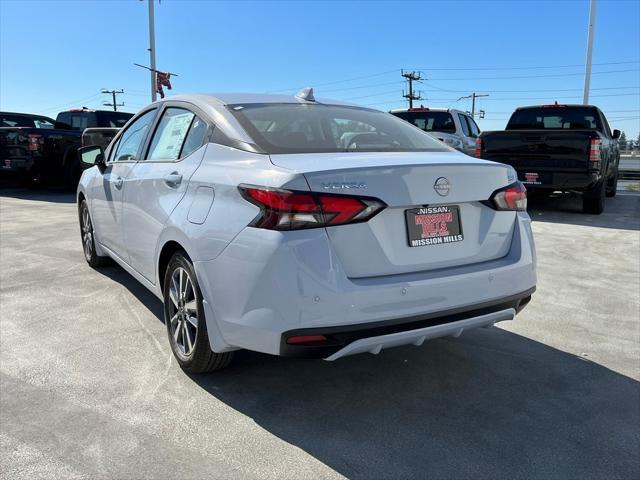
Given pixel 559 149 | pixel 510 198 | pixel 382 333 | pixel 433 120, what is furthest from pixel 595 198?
pixel 382 333

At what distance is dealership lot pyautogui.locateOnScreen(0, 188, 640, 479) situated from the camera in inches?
89.8

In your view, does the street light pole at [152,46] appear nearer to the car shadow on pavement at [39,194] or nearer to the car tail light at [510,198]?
the car shadow on pavement at [39,194]

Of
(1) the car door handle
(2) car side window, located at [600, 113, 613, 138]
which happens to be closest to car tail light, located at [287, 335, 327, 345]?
(1) the car door handle

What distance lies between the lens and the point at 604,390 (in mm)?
2939

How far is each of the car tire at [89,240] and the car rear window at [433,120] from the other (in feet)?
26.9

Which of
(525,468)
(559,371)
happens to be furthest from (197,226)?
(559,371)

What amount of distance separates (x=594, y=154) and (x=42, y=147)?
1136cm

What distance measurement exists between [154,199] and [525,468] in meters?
2.44

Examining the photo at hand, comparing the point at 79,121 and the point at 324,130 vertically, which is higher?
the point at 79,121

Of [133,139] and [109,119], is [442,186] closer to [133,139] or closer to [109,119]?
[133,139]

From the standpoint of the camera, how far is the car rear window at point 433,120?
39.6 ft

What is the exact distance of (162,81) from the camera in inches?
906

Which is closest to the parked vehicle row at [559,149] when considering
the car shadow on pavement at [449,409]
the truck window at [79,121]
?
the car shadow on pavement at [449,409]

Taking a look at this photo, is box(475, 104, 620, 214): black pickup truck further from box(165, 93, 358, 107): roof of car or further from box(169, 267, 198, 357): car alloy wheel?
box(169, 267, 198, 357): car alloy wheel
